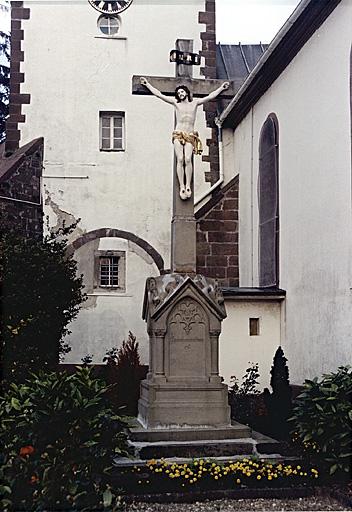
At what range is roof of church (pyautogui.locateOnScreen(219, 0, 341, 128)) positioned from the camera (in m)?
11.9

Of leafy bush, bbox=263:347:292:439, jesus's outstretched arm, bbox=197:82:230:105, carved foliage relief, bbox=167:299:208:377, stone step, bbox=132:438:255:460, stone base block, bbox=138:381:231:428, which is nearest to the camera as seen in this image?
stone step, bbox=132:438:255:460

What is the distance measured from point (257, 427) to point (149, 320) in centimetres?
242

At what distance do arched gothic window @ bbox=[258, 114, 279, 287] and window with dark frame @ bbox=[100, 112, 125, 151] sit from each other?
155 inches

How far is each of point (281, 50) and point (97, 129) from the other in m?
5.80

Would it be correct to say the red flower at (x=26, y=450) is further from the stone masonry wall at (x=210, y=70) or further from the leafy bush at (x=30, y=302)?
the stone masonry wall at (x=210, y=70)

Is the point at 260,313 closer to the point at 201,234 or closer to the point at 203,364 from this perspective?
the point at 201,234

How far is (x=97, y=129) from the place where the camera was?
17906 millimetres

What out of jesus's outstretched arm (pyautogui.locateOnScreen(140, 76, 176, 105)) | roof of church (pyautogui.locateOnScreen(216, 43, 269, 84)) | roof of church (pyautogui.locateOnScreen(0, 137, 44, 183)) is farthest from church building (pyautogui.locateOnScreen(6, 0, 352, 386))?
jesus's outstretched arm (pyautogui.locateOnScreen(140, 76, 176, 105))

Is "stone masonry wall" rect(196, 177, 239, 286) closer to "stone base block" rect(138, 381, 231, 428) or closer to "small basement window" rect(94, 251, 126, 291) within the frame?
"small basement window" rect(94, 251, 126, 291)

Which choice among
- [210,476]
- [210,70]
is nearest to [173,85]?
[210,476]

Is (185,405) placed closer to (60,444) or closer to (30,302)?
(60,444)

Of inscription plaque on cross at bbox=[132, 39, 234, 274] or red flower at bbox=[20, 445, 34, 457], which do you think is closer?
red flower at bbox=[20, 445, 34, 457]

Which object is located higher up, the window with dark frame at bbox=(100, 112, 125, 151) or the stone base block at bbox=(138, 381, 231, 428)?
the window with dark frame at bbox=(100, 112, 125, 151)

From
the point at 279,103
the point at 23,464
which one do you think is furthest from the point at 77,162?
the point at 23,464
